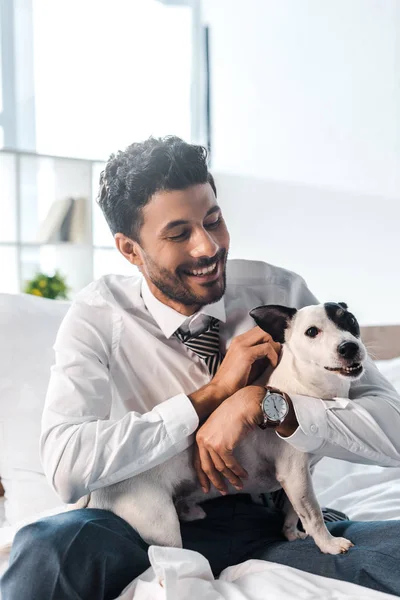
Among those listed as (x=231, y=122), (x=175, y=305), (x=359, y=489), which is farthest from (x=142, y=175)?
(x=231, y=122)

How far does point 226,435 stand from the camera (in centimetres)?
105

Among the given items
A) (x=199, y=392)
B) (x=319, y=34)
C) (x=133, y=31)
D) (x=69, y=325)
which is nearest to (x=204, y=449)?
(x=199, y=392)

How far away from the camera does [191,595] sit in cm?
93

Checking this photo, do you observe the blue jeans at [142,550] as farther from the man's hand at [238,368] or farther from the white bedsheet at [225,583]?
the man's hand at [238,368]

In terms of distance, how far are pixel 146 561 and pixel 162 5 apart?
141 inches

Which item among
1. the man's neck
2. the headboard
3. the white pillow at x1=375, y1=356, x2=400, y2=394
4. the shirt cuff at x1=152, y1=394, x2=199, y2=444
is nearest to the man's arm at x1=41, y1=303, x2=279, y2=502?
the shirt cuff at x1=152, y1=394, x2=199, y2=444

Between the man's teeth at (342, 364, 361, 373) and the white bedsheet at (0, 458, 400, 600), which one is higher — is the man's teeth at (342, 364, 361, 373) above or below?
above

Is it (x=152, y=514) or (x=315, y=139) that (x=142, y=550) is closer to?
(x=152, y=514)

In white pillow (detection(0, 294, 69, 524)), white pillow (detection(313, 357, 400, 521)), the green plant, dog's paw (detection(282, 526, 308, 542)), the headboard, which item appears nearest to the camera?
dog's paw (detection(282, 526, 308, 542))

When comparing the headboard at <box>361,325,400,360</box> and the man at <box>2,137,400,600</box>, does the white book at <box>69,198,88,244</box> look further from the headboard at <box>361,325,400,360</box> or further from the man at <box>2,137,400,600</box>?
the man at <box>2,137,400,600</box>

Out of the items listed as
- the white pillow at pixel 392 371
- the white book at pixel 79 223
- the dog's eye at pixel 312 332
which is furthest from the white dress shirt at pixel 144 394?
the white book at pixel 79 223

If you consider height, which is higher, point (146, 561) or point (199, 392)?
point (199, 392)

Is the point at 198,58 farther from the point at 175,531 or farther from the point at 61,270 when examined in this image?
the point at 175,531

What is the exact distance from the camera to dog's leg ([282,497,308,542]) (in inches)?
44.8
